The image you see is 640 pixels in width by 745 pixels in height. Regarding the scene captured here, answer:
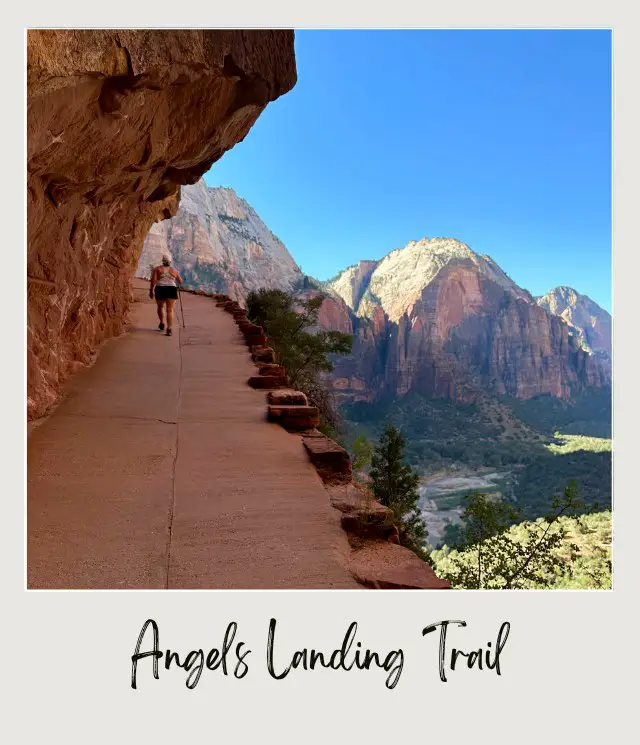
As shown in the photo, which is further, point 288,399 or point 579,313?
point 579,313

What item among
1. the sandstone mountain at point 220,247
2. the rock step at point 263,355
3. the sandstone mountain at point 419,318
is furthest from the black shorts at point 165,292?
the sandstone mountain at point 419,318

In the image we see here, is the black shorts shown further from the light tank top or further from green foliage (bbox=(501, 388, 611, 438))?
green foliage (bbox=(501, 388, 611, 438))

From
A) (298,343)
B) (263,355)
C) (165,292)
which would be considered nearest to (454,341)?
(298,343)

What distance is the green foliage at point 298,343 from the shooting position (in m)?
12.4

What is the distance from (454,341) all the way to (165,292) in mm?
98788

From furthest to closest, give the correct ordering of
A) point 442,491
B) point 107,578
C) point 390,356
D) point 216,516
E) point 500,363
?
point 500,363
point 390,356
point 442,491
point 216,516
point 107,578

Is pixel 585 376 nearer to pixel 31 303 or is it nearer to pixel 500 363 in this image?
pixel 500 363

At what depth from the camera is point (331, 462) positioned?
360 centimetres

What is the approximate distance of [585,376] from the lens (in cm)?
9650

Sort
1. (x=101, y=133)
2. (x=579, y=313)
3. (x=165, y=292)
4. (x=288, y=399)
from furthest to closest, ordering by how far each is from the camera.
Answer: (x=579, y=313), (x=165, y=292), (x=288, y=399), (x=101, y=133)

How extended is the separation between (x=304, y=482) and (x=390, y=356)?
291ft

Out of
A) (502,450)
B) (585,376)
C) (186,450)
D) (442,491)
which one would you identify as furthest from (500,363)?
(186,450)

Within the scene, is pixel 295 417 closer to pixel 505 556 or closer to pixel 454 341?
pixel 505 556

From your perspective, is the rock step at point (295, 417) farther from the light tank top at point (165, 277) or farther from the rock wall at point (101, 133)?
the light tank top at point (165, 277)
